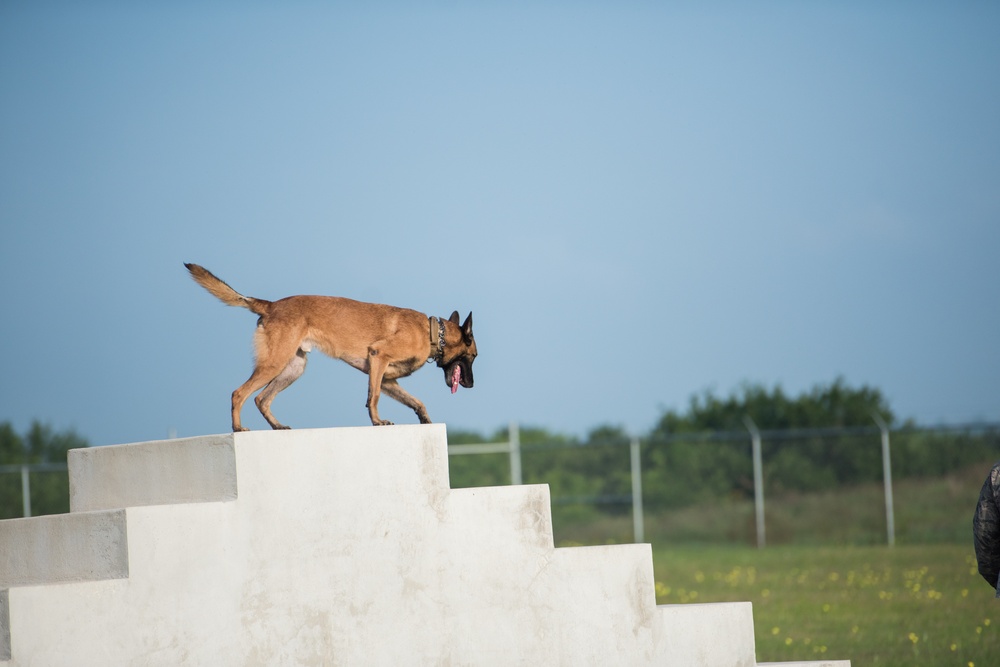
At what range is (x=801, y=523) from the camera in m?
22.2

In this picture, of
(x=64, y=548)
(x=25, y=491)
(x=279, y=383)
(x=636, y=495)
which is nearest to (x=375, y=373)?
(x=279, y=383)

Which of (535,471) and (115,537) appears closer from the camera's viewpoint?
(115,537)

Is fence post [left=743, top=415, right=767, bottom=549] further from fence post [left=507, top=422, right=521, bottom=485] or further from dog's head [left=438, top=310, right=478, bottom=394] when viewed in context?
dog's head [left=438, top=310, right=478, bottom=394]

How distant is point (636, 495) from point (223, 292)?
53.2ft

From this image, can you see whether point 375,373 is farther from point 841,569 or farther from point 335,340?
point 841,569

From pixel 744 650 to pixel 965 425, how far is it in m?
15.7

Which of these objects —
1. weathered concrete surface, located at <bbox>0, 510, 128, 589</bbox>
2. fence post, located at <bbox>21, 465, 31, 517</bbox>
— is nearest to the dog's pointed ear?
weathered concrete surface, located at <bbox>0, 510, 128, 589</bbox>

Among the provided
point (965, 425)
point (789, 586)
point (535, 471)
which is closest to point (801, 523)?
point (965, 425)

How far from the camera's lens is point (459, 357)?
8.84m

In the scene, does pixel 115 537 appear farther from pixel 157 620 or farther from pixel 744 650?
pixel 744 650

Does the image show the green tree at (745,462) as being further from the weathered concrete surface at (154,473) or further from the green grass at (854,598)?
the weathered concrete surface at (154,473)

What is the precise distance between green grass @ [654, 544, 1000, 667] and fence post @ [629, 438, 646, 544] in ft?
5.01

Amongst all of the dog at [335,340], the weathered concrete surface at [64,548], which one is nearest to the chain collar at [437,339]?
the dog at [335,340]

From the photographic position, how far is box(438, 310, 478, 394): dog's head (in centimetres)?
876
